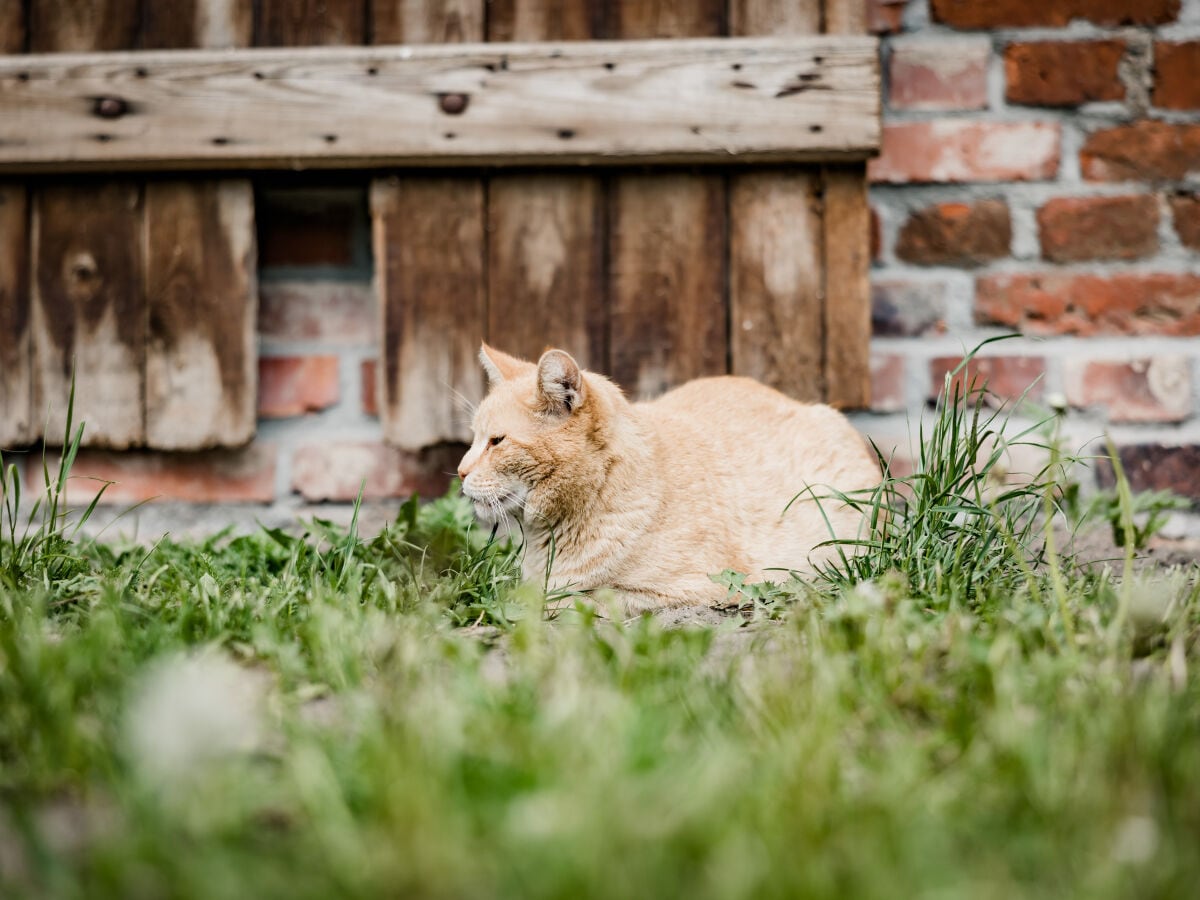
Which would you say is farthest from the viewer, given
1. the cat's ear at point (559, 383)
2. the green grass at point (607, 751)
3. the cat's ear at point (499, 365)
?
the cat's ear at point (499, 365)

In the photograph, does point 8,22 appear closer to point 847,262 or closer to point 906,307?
point 847,262

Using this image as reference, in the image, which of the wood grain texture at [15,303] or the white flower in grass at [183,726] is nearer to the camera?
the white flower in grass at [183,726]

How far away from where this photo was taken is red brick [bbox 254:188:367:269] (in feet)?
8.38

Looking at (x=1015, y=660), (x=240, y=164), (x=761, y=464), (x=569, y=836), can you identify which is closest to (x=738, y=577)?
(x=761, y=464)

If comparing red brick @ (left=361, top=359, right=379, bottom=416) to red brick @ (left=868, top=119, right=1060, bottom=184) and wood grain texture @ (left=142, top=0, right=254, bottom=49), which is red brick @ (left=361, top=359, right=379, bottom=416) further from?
red brick @ (left=868, top=119, right=1060, bottom=184)

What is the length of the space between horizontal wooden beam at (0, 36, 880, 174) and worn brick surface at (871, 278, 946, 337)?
39 centimetres

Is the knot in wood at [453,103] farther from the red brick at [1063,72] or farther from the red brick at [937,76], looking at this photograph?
the red brick at [1063,72]

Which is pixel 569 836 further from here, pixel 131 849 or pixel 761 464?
pixel 761 464

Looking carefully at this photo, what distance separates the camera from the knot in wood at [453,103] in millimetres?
2367

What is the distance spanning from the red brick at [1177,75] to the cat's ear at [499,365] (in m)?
1.73

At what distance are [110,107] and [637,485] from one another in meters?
1.59

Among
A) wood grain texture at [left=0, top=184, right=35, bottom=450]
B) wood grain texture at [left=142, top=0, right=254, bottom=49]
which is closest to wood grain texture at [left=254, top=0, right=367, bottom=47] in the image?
wood grain texture at [left=142, top=0, right=254, bottom=49]

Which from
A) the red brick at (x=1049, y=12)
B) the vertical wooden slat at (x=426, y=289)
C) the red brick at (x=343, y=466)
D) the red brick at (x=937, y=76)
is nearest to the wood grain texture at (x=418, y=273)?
the vertical wooden slat at (x=426, y=289)

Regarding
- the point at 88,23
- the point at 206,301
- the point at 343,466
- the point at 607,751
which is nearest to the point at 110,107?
the point at 88,23
